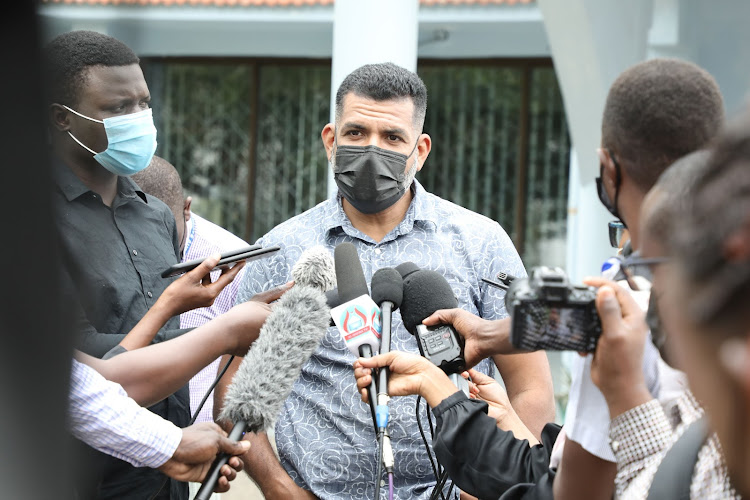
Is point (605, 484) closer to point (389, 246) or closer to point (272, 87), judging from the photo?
point (389, 246)

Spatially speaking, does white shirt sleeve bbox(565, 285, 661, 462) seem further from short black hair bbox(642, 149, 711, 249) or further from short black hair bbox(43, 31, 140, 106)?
short black hair bbox(43, 31, 140, 106)

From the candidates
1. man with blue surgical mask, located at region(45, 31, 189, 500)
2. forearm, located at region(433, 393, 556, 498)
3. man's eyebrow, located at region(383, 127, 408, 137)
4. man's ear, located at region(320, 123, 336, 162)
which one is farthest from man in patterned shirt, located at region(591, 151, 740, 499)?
man's ear, located at region(320, 123, 336, 162)

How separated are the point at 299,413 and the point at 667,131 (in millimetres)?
1594

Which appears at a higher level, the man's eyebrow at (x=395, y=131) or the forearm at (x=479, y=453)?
the man's eyebrow at (x=395, y=131)

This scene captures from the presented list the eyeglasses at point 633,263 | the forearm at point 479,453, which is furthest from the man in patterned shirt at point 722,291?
the forearm at point 479,453

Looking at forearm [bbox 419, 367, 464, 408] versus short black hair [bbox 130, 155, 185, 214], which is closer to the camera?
forearm [bbox 419, 367, 464, 408]

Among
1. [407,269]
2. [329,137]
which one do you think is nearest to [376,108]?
[329,137]

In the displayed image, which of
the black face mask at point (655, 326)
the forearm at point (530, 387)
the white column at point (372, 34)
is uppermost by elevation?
the white column at point (372, 34)

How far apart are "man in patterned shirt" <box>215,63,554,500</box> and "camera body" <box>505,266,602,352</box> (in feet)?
4.24

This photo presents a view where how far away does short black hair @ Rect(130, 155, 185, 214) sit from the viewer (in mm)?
4000

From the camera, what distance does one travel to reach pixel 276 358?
226 centimetres

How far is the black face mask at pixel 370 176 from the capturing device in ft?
10.2

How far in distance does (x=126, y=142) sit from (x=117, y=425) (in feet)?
3.44

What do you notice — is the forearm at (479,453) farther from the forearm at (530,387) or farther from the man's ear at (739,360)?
the man's ear at (739,360)
